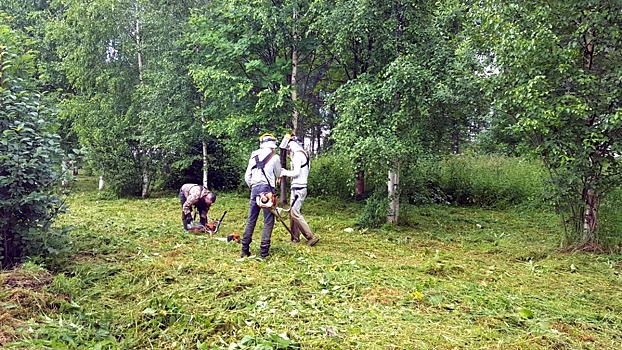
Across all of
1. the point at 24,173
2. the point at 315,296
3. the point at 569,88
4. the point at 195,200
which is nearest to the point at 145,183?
the point at 195,200

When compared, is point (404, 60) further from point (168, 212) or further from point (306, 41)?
point (168, 212)

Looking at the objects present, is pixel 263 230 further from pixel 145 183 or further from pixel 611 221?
pixel 145 183

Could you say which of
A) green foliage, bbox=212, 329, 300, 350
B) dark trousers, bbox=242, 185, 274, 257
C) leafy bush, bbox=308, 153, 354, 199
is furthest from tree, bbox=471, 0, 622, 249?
leafy bush, bbox=308, 153, 354, 199

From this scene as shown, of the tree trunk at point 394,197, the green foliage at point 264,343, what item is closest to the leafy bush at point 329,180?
the tree trunk at point 394,197

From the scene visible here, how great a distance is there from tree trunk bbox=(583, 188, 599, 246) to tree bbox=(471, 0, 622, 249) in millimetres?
12

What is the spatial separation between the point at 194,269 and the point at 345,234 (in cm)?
319

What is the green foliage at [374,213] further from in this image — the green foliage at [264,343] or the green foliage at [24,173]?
the green foliage at [264,343]

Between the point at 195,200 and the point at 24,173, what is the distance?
2800mm

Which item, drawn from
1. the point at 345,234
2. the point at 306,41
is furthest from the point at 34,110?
the point at 306,41

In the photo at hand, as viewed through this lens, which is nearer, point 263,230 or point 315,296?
point 315,296

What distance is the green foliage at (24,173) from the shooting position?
438 centimetres

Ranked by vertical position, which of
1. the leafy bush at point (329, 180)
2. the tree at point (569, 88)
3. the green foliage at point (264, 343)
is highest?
the tree at point (569, 88)

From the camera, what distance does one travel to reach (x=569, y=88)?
5.77 metres

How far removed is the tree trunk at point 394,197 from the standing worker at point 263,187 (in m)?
2.82
